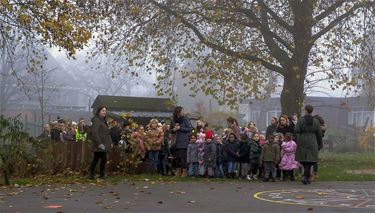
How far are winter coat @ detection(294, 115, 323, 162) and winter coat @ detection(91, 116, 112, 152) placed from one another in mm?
4669

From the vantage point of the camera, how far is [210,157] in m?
15.8

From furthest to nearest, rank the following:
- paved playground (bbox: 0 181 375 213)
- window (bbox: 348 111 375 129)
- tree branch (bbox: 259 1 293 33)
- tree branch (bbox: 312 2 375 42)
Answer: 1. window (bbox: 348 111 375 129)
2. tree branch (bbox: 259 1 293 33)
3. tree branch (bbox: 312 2 375 42)
4. paved playground (bbox: 0 181 375 213)

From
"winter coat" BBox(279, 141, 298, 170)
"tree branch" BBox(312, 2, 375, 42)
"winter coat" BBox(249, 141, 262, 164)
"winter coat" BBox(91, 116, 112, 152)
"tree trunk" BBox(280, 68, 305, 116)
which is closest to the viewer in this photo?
"winter coat" BBox(91, 116, 112, 152)

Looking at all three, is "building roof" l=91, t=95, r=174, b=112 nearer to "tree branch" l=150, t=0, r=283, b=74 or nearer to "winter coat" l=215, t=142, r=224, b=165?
"tree branch" l=150, t=0, r=283, b=74

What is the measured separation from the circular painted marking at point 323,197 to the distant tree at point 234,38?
35.4 ft

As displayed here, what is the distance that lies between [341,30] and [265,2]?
3.33 m

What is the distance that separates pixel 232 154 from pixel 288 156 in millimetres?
1476

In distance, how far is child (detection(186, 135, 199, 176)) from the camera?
16016mm

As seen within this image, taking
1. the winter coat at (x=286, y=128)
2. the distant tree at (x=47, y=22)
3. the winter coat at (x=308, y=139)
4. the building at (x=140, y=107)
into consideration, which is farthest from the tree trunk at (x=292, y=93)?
the distant tree at (x=47, y=22)

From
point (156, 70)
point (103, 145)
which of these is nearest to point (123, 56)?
point (156, 70)

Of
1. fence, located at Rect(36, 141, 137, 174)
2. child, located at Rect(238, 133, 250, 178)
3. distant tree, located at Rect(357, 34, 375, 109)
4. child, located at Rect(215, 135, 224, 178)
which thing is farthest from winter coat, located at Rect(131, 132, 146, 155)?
distant tree, located at Rect(357, 34, 375, 109)

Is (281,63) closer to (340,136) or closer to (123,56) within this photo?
(123,56)

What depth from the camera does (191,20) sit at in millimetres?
24031

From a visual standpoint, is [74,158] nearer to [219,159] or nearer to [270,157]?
[219,159]
